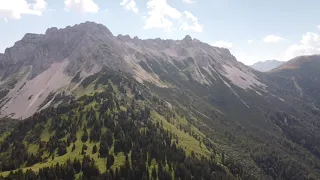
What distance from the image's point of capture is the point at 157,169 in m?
184

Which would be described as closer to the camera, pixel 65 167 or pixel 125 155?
pixel 65 167

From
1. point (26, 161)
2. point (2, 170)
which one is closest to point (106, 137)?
point (26, 161)

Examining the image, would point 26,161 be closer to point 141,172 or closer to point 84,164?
point 84,164

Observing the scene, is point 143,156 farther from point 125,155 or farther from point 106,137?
point 106,137

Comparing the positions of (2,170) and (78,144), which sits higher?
(78,144)

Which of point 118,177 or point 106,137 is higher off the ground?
point 106,137

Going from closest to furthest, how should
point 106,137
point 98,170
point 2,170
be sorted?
point 98,170 → point 2,170 → point 106,137

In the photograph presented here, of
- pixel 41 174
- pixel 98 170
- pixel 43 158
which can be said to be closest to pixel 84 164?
pixel 98 170

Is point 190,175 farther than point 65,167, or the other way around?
point 190,175

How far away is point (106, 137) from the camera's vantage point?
19825cm

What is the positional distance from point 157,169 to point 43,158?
6242cm

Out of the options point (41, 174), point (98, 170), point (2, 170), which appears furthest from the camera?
point (2, 170)

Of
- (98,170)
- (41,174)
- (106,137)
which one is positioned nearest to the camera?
(41,174)

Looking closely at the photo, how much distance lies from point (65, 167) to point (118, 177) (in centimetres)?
2553
